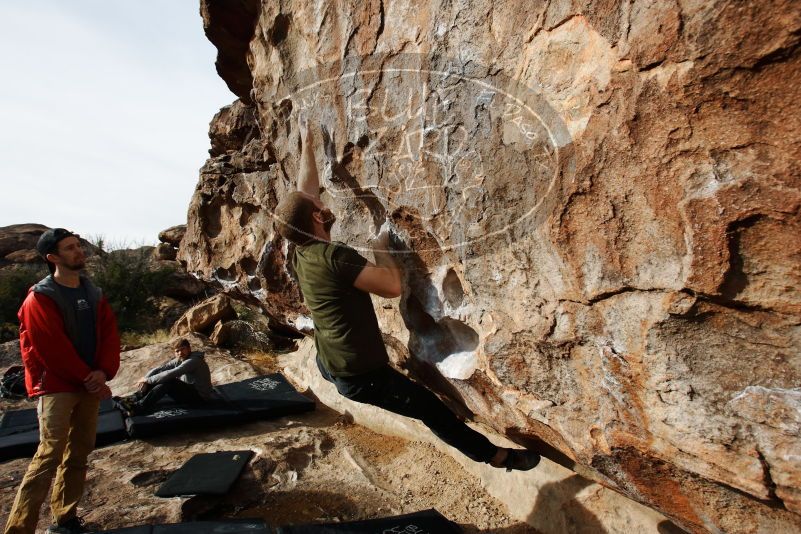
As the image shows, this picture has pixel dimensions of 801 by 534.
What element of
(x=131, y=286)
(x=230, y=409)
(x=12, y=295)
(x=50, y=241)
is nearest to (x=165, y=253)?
(x=131, y=286)

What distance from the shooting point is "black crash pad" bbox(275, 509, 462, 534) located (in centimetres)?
252

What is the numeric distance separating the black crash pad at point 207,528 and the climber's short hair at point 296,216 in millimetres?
1290

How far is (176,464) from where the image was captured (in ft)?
11.8

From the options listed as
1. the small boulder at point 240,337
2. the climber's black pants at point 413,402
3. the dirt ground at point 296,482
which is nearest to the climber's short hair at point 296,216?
the climber's black pants at point 413,402

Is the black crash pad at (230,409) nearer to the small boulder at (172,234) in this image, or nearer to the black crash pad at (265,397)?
the black crash pad at (265,397)

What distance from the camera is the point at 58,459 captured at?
8.02 feet

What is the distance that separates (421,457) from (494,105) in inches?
94.9

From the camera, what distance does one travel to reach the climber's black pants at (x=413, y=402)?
2373 mm

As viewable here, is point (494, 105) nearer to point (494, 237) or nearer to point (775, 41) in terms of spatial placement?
point (494, 237)

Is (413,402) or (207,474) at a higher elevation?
(413,402)

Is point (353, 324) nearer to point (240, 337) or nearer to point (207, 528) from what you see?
point (207, 528)

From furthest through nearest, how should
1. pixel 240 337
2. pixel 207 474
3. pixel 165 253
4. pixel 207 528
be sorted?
pixel 165 253 → pixel 240 337 → pixel 207 474 → pixel 207 528

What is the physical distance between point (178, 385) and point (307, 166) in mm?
2678

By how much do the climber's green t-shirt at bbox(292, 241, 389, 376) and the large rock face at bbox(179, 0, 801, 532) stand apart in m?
0.34
